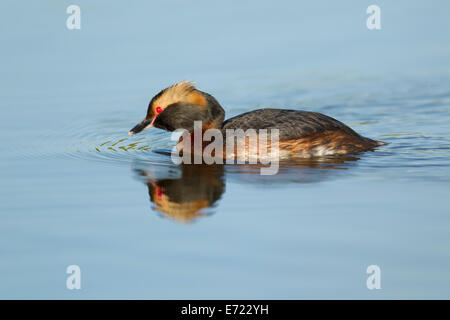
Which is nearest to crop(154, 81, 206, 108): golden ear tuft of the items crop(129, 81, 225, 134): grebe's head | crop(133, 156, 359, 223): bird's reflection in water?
crop(129, 81, 225, 134): grebe's head

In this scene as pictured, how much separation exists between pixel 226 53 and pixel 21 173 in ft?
20.0

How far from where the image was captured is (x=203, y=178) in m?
10.1

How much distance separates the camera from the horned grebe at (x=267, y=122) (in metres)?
11.1

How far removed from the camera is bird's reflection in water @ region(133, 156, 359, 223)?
881cm

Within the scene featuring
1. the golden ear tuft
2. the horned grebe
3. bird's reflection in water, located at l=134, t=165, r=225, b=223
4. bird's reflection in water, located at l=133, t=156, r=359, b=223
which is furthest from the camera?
the golden ear tuft

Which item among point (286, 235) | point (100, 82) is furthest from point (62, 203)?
point (100, 82)

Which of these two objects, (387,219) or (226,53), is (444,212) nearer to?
(387,219)

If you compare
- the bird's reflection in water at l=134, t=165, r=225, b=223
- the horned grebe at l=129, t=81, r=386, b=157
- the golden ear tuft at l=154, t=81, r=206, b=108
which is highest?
the golden ear tuft at l=154, t=81, r=206, b=108

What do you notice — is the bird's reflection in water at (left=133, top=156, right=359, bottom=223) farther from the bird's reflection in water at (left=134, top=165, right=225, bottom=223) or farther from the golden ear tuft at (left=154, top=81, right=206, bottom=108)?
the golden ear tuft at (left=154, top=81, right=206, bottom=108)

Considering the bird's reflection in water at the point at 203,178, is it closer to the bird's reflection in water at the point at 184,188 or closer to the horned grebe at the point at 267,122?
the bird's reflection in water at the point at 184,188

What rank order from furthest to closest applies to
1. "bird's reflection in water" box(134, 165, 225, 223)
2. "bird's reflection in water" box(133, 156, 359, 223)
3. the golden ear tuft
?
the golden ear tuft < "bird's reflection in water" box(133, 156, 359, 223) < "bird's reflection in water" box(134, 165, 225, 223)

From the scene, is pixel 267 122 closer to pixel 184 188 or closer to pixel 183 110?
pixel 183 110

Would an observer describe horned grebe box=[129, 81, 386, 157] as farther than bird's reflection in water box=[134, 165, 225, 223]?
Yes

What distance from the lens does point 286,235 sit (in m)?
7.74
